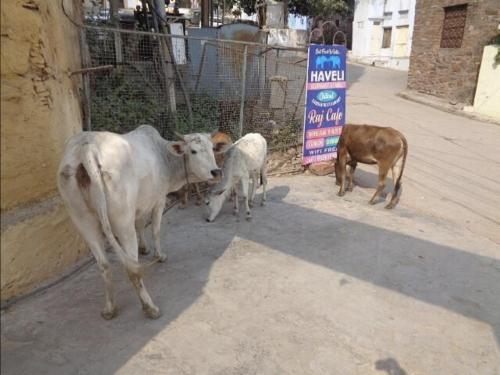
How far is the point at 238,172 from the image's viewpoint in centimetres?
520

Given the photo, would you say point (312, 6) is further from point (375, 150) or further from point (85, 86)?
point (85, 86)

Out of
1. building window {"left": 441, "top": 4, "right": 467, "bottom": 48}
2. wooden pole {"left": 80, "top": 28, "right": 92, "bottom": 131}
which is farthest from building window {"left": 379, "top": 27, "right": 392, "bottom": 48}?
wooden pole {"left": 80, "top": 28, "right": 92, "bottom": 131}

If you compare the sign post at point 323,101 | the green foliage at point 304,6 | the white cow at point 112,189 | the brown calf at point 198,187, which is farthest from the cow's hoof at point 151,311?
the green foliage at point 304,6

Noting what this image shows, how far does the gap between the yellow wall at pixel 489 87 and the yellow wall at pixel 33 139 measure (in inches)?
492

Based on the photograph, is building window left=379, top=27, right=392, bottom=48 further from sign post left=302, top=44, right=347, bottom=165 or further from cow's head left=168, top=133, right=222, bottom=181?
cow's head left=168, top=133, right=222, bottom=181

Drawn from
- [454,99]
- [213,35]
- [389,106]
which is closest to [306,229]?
[213,35]

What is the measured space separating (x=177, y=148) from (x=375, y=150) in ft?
10.7

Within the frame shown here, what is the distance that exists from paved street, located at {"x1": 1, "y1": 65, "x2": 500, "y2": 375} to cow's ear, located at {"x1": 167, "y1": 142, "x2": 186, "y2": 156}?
46.6 inches

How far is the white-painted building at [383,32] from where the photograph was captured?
25125mm

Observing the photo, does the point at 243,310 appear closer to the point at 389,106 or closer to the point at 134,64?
the point at 134,64

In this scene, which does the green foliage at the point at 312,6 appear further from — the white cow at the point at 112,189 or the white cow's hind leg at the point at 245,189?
the white cow at the point at 112,189

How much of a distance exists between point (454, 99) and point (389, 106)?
90.4 inches

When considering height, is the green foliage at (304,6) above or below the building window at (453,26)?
above

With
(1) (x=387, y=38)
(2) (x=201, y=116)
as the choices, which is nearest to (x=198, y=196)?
(2) (x=201, y=116)
